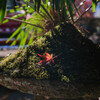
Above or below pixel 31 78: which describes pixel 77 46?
above

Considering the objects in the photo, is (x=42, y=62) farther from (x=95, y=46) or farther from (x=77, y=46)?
(x=95, y=46)

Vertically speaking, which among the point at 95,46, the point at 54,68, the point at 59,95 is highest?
the point at 95,46

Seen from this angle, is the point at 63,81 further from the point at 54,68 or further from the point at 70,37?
the point at 70,37

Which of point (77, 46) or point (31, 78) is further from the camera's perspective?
point (77, 46)

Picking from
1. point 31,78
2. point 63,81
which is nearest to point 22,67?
point 31,78
